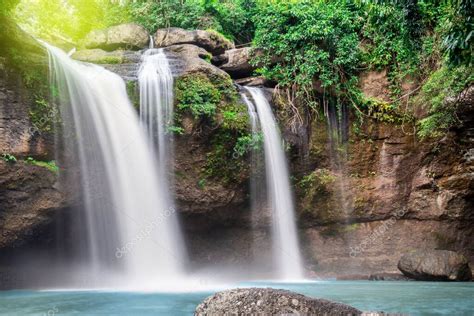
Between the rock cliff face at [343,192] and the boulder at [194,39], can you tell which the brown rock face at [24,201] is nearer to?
the rock cliff face at [343,192]

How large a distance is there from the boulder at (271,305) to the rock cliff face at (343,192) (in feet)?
26.1

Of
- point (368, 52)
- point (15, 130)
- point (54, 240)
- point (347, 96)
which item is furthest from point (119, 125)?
point (368, 52)

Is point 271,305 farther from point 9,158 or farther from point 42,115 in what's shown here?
point 42,115

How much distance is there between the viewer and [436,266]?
1170cm

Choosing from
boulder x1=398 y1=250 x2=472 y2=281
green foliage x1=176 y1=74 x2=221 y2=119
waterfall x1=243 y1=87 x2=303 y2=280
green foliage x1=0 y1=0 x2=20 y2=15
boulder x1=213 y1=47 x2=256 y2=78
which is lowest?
boulder x1=398 y1=250 x2=472 y2=281

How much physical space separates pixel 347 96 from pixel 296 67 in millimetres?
1922

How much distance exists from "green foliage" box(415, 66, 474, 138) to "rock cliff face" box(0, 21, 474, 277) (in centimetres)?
51

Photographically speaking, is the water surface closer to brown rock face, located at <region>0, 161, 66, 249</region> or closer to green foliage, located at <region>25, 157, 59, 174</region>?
brown rock face, located at <region>0, 161, 66, 249</region>

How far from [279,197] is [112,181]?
512cm

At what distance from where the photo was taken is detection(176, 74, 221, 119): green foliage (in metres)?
12.4

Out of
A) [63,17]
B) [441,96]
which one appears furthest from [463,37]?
[63,17]

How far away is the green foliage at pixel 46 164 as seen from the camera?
10.4m

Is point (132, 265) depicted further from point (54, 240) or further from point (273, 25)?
point (273, 25)

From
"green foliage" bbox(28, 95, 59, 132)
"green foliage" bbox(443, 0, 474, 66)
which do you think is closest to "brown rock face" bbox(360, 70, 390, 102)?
"green foliage" bbox(443, 0, 474, 66)
